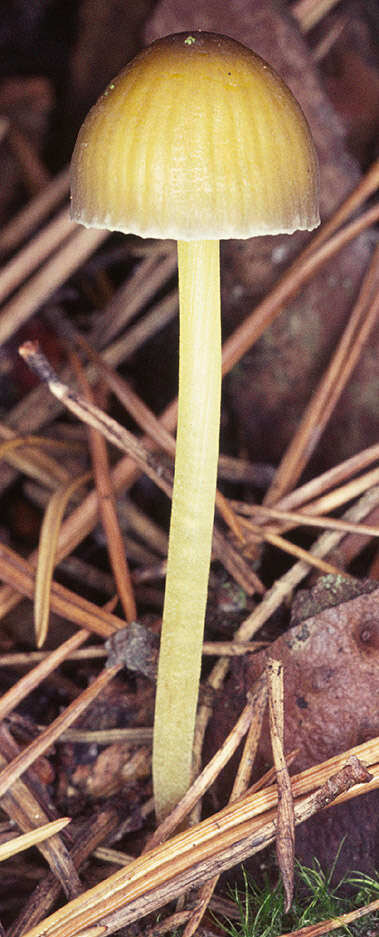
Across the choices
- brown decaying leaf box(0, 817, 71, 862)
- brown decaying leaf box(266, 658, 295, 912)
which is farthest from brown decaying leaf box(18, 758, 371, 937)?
brown decaying leaf box(0, 817, 71, 862)

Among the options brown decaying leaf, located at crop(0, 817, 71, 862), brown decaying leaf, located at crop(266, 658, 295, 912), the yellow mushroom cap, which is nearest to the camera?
the yellow mushroom cap

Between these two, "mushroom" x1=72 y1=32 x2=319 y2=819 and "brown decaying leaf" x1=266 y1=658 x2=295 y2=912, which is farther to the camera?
"brown decaying leaf" x1=266 y1=658 x2=295 y2=912

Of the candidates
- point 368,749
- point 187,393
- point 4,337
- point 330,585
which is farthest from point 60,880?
point 4,337

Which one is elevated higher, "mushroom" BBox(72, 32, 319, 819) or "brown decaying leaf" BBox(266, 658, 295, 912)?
"mushroom" BBox(72, 32, 319, 819)

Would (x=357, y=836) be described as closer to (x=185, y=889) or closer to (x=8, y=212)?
(x=185, y=889)

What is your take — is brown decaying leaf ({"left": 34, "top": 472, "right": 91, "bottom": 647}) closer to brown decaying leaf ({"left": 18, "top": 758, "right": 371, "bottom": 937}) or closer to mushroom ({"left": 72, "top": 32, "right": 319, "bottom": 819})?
brown decaying leaf ({"left": 18, "top": 758, "right": 371, "bottom": 937})

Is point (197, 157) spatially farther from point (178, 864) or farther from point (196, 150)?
point (178, 864)

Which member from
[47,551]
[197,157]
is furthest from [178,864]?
[197,157]
